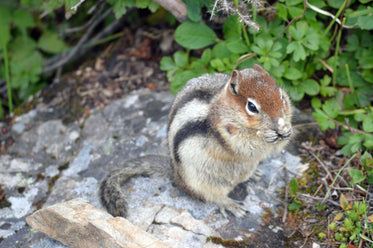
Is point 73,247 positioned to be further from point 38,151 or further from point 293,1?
point 293,1

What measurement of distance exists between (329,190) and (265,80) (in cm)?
108

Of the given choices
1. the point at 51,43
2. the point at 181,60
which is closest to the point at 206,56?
the point at 181,60

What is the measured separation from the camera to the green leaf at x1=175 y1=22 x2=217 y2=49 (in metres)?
3.73

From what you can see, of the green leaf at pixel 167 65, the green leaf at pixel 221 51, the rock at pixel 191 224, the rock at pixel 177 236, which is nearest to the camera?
the rock at pixel 177 236

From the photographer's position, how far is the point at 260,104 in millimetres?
2629

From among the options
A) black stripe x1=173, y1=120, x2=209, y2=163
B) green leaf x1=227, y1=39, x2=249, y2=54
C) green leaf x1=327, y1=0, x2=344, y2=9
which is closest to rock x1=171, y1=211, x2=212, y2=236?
black stripe x1=173, y1=120, x2=209, y2=163

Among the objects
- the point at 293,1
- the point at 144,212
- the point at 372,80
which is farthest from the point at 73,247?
the point at 372,80

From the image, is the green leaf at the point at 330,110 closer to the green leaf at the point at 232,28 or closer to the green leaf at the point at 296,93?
the green leaf at the point at 296,93

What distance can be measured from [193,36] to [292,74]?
1.03m

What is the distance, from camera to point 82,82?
4.54m

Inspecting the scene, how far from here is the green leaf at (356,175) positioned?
297 centimetres

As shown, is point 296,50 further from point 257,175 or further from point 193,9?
point 257,175

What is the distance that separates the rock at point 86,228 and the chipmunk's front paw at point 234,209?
0.82 m

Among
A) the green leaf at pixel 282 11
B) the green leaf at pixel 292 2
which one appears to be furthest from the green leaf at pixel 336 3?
the green leaf at pixel 282 11
